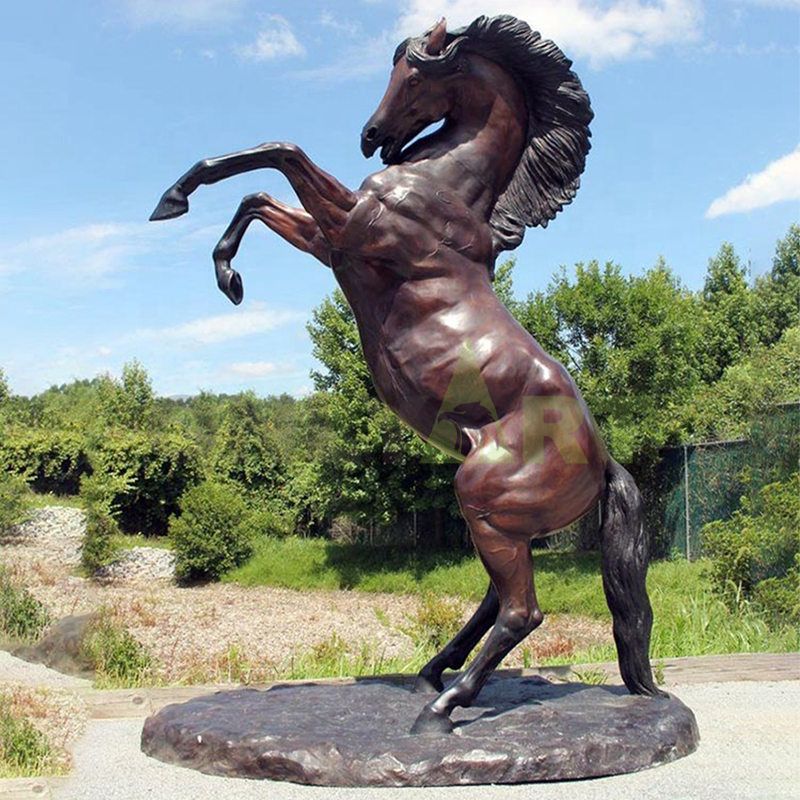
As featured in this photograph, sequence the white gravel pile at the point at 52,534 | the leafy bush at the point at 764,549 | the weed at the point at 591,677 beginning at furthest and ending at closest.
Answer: the white gravel pile at the point at 52,534 → the leafy bush at the point at 764,549 → the weed at the point at 591,677

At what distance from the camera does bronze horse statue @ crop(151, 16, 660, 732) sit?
3.84m

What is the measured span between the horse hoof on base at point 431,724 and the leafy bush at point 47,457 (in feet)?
69.4

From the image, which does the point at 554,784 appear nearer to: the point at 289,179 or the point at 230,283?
the point at 230,283

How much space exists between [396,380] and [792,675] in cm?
363

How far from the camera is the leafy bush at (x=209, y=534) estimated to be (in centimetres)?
1856

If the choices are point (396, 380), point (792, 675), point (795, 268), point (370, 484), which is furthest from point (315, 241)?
point (795, 268)

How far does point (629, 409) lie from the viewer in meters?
16.6

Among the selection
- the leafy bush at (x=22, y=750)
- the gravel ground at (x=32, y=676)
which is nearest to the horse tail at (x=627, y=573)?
the leafy bush at (x=22, y=750)

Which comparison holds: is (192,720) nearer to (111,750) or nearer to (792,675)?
(111,750)

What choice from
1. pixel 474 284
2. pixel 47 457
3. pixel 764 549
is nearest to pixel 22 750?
pixel 474 284

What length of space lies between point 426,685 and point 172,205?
8.11ft

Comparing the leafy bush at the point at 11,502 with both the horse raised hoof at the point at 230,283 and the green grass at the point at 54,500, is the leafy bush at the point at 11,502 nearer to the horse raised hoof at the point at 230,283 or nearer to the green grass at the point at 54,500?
the green grass at the point at 54,500

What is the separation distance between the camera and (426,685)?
14.6 feet

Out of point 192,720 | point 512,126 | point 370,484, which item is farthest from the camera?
point 370,484
